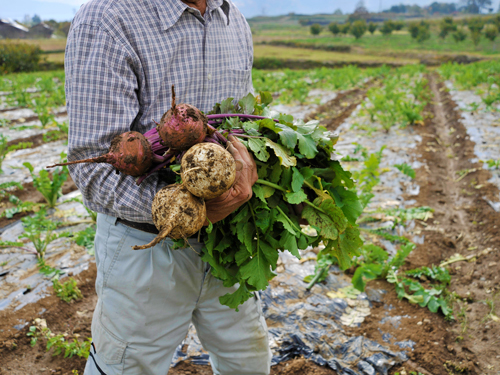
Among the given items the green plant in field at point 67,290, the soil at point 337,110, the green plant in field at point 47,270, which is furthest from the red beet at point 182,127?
the soil at point 337,110

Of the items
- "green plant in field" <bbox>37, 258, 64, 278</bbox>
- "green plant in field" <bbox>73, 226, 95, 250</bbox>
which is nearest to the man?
"green plant in field" <bbox>37, 258, 64, 278</bbox>

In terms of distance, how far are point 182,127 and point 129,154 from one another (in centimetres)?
20

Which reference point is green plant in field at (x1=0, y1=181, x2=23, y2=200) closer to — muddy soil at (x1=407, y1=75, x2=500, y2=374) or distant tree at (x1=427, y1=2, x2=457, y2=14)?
muddy soil at (x1=407, y1=75, x2=500, y2=374)

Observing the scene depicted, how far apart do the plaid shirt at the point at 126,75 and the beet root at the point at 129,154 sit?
136 millimetres

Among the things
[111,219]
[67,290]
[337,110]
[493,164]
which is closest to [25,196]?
[67,290]

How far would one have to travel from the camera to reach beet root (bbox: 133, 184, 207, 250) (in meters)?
1.14

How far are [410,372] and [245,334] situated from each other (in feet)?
4.20

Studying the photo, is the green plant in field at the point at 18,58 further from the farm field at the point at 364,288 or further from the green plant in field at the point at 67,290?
the green plant in field at the point at 67,290

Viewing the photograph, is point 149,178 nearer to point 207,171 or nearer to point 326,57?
point 207,171

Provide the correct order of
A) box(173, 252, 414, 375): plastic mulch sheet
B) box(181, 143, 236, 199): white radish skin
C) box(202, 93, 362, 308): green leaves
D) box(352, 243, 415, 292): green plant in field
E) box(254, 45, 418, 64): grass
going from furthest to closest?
box(254, 45, 418, 64): grass, box(352, 243, 415, 292): green plant in field, box(173, 252, 414, 375): plastic mulch sheet, box(202, 93, 362, 308): green leaves, box(181, 143, 236, 199): white radish skin

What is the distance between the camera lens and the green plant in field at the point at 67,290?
294 cm

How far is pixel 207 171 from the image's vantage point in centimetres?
111

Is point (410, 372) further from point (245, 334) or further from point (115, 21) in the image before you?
point (115, 21)

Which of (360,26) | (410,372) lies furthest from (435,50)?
(410,372)
